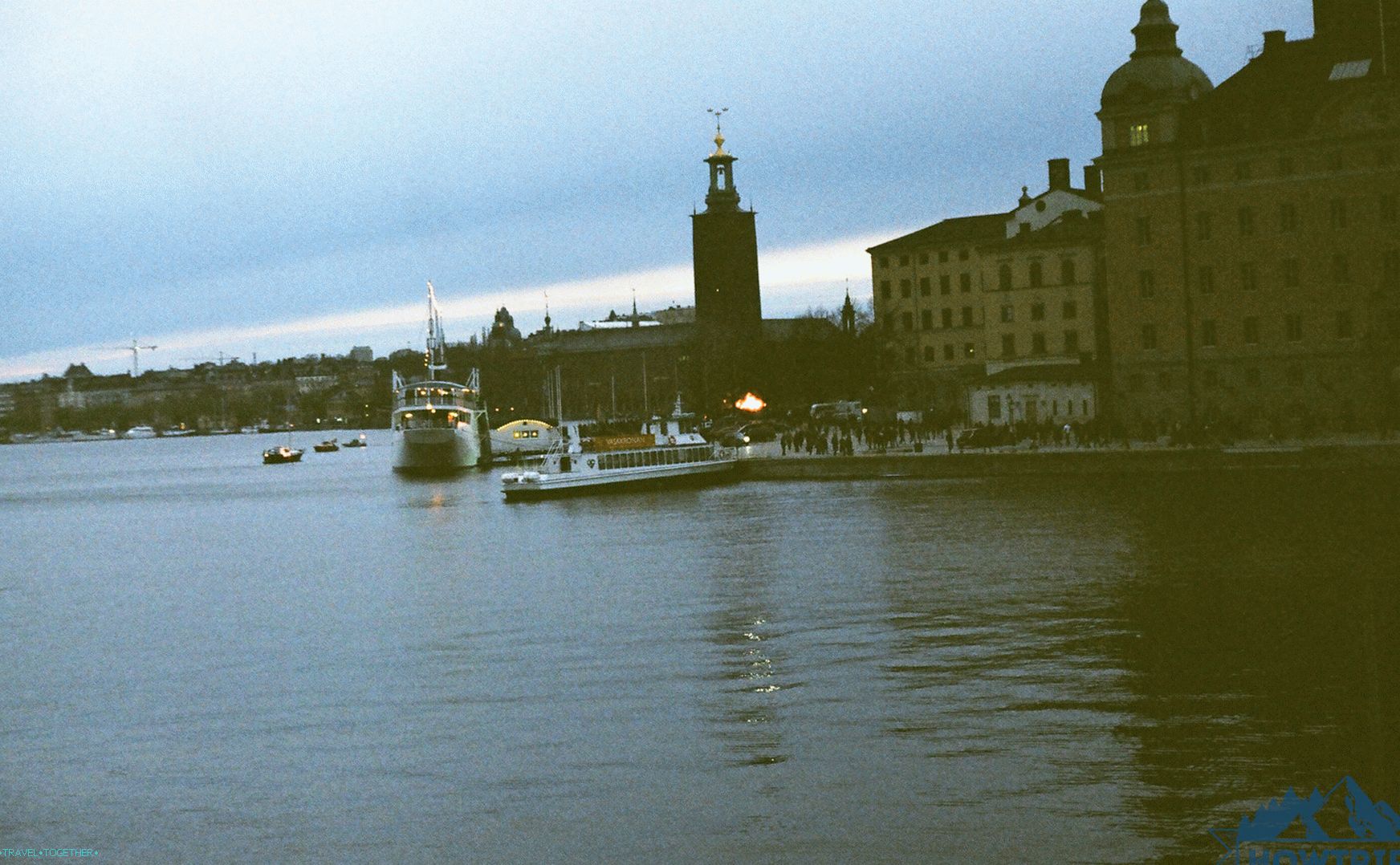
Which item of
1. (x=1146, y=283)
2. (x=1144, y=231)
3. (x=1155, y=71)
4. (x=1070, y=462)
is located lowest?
(x=1070, y=462)

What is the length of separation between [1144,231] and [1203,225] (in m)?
2.40

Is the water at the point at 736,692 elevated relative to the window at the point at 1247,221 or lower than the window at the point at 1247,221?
lower

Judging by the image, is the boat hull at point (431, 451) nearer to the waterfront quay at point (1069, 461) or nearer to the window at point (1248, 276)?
the waterfront quay at point (1069, 461)

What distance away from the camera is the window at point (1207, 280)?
6512 centimetres

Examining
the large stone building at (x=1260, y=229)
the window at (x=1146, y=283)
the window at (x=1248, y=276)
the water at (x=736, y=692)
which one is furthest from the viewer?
the window at (x=1146, y=283)

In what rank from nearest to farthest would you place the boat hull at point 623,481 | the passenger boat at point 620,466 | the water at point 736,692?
1. the water at point 736,692
2. the boat hull at point 623,481
3. the passenger boat at point 620,466

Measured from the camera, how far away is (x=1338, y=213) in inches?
2452

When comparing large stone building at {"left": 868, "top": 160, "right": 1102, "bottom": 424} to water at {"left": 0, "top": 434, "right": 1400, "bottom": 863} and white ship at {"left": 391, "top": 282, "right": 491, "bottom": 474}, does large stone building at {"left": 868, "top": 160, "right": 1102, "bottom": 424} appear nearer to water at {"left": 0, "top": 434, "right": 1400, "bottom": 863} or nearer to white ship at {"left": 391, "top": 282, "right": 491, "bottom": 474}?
white ship at {"left": 391, "top": 282, "right": 491, "bottom": 474}

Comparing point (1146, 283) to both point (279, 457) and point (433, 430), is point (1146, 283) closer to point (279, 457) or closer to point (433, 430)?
point (433, 430)

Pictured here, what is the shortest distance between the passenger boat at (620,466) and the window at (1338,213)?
25274 mm
